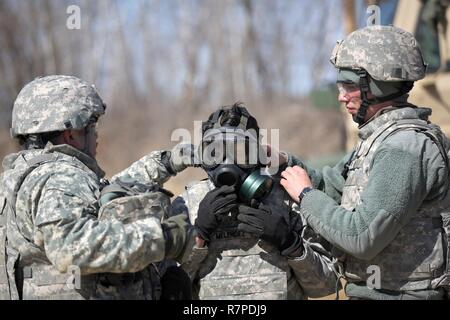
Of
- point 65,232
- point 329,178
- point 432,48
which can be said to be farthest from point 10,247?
point 432,48

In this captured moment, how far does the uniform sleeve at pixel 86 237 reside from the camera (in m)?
3.22

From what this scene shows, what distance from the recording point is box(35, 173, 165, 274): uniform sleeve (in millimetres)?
3225

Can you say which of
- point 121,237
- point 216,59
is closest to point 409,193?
point 121,237

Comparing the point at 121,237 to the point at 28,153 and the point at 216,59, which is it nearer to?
the point at 28,153

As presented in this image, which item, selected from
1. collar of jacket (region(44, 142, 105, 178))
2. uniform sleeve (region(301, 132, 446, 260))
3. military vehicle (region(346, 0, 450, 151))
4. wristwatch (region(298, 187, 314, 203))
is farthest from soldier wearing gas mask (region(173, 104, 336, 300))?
military vehicle (region(346, 0, 450, 151))

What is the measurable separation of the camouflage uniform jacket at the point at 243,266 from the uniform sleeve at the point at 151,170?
0.61 meters

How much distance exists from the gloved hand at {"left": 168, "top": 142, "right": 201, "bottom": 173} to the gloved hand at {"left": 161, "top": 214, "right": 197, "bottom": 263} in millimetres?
790

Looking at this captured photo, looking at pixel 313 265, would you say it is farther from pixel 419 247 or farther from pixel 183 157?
pixel 183 157

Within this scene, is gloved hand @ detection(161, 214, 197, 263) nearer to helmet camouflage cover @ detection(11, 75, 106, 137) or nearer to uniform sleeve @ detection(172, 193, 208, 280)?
uniform sleeve @ detection(172, 193, 208, 280)

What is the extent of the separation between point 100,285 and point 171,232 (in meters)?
0.47

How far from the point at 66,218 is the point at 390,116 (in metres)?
1.72

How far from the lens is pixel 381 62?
378cm

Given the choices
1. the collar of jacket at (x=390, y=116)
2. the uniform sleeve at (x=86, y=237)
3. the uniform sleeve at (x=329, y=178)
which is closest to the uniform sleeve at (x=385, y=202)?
the collar of jacket at (x=390, y=116)

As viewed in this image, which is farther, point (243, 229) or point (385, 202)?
point (243, 229)
